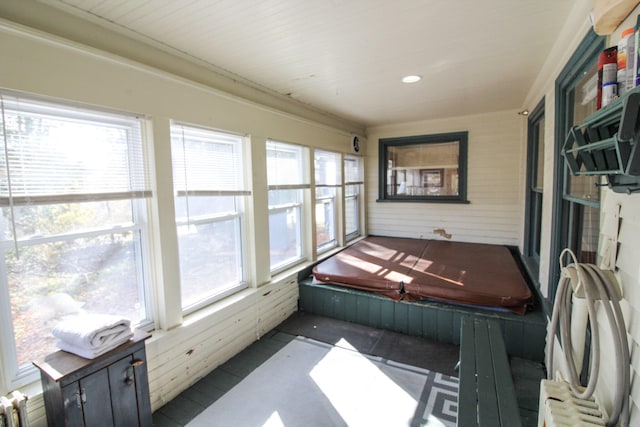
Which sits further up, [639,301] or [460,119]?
[460,119]

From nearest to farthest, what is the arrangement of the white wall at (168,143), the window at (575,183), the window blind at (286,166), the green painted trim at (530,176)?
1. the white wall at (168,143)
2. the window at (575,183)
3. the window blind at (286,166)
4. the green painted trim at (530,176)

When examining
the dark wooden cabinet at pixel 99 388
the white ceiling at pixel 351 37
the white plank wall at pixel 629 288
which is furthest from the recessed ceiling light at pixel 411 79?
the dark wooden cabinet at pixel 99 388

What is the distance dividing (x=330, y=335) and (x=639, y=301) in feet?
7.99

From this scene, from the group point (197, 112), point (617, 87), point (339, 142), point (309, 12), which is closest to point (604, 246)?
point (617, 87)

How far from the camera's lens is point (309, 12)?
174 cm

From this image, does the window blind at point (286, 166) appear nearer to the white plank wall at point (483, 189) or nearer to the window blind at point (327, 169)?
the window blind at point (327, 169)

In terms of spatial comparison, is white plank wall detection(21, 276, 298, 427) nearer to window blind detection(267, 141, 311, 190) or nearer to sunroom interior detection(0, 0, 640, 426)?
sunroom interior detection(0, 0, 640, 426)

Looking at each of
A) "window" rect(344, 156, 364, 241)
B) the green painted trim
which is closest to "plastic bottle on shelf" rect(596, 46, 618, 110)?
the green painted trim

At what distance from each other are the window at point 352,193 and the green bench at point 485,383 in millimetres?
3157

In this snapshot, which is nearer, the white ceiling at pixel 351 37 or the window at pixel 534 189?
the white ceiling at pixel 351 37

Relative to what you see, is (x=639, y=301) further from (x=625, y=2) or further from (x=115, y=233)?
(x=115, y=233)

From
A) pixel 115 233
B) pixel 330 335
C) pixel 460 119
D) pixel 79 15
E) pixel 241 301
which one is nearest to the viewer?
pixel 79 15

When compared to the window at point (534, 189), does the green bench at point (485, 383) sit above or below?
below

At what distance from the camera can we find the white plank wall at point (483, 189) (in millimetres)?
4516
